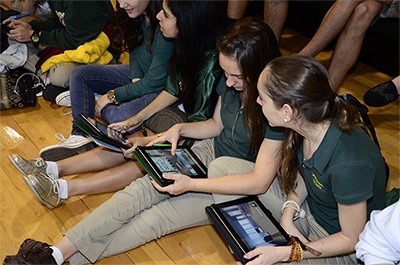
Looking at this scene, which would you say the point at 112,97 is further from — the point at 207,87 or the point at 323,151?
the point at 323,151

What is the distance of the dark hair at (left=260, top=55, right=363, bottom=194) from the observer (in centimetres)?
161

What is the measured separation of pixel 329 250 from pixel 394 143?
3.85 ft

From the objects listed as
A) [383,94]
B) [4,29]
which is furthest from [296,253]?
[4,29]

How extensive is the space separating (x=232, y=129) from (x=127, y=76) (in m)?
0.85

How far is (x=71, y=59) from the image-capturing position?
283 centimetres

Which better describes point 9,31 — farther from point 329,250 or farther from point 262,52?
point 329,250

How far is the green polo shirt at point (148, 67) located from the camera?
7.99ft

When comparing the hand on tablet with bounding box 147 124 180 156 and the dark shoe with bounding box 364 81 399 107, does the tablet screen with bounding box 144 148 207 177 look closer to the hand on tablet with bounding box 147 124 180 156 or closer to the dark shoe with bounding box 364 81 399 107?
the hand on tablet with bounding box 147 124 180 156

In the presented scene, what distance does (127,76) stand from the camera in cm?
273

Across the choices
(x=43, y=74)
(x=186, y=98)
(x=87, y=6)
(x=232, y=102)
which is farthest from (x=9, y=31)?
(x=232, y=102)

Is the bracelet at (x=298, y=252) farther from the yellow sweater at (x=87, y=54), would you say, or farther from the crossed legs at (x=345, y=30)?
the yellow sweater at (x=87, y=54)

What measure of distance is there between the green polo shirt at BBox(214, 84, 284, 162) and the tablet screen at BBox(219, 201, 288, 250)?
0.74 feet

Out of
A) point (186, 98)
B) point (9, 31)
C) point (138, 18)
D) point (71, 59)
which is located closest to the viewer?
point (186, 98)

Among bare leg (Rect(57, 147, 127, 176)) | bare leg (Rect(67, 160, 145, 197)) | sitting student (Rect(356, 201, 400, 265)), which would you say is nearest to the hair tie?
sitting student (Rect(356, 201, 400, 265))
